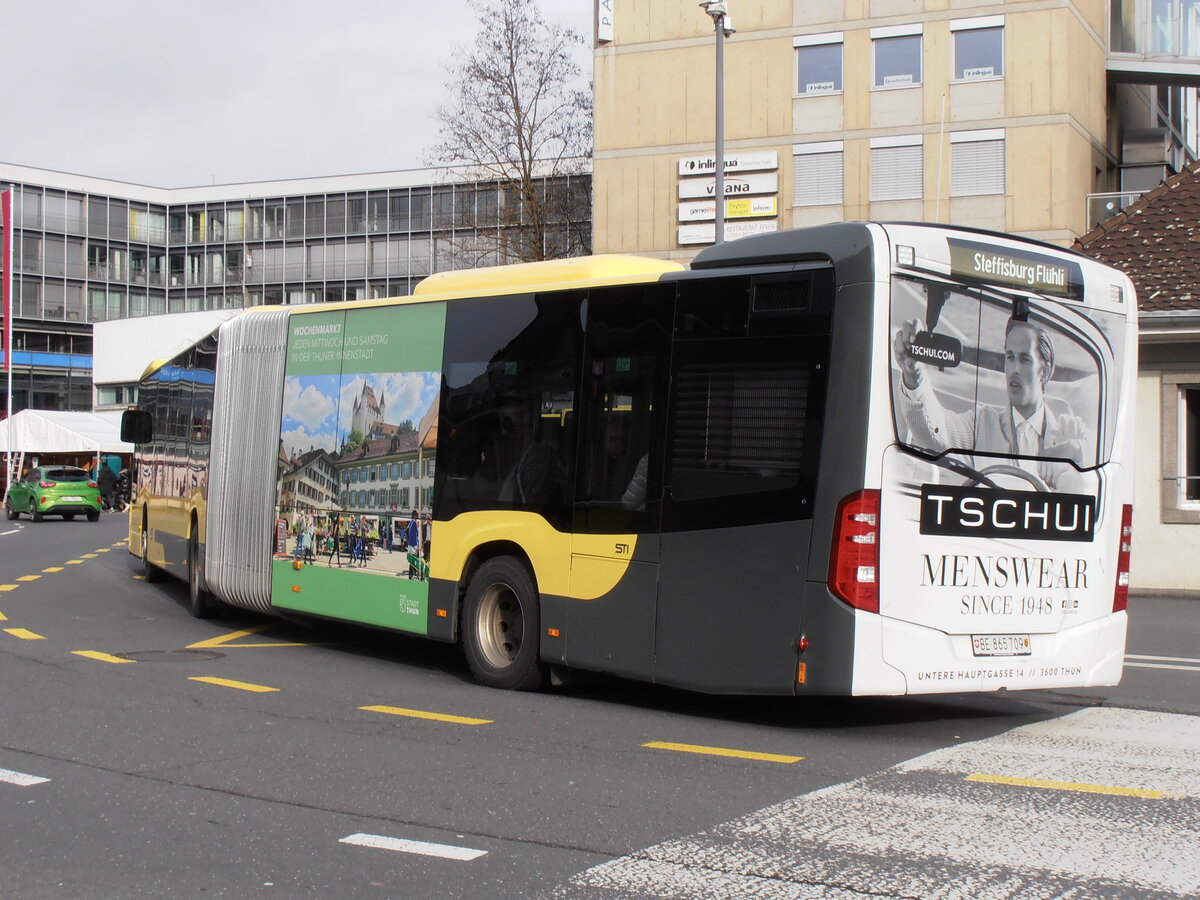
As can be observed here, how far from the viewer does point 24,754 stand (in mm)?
7289

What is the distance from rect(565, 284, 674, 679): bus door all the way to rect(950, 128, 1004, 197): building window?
29.2m

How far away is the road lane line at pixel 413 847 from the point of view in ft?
17.5

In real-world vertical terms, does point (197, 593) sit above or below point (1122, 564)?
below

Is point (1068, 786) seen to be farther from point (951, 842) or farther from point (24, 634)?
point (24, 634)

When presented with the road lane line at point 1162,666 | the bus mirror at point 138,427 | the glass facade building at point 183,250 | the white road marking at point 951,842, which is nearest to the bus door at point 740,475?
the white road marking at point 951,842

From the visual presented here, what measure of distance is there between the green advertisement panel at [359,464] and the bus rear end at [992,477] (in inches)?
160

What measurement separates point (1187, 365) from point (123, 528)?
28.5m

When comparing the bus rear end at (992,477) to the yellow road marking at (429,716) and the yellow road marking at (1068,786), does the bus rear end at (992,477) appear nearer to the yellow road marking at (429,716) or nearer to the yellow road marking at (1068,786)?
the yellow road marking at (1068,786)

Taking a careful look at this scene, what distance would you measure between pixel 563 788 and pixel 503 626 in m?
3.39

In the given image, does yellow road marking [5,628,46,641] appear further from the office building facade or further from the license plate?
the office building facade

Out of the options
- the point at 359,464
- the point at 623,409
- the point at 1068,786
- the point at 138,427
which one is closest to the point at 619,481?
the point at 623,409

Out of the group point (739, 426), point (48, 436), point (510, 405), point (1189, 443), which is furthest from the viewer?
point (48, 436)

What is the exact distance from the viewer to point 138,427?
17.7 m

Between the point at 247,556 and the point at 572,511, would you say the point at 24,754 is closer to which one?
the point at 572,511
